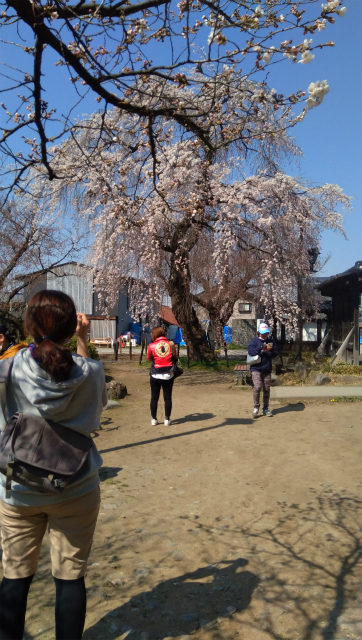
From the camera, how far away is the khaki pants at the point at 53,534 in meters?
2.11

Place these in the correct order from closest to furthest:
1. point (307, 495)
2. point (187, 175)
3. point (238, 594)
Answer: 1. point (238, 594)
2. point (307, 495)
3. point (187, 175)

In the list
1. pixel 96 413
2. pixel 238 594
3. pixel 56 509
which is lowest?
pixel 238 594

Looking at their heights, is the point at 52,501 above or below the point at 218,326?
below

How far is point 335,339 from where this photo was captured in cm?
1661

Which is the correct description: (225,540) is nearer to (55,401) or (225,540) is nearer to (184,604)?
(184,604)

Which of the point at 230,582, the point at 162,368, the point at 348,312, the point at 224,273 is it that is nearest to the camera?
the point at 230,582

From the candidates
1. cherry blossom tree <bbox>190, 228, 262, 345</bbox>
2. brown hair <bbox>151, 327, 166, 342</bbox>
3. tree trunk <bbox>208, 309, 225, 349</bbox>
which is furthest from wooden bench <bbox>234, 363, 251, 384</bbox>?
tree trunk <bbox>208, 309, 225, 349</bbox>

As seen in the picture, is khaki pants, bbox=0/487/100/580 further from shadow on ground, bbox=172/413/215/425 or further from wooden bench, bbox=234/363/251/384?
wooden bench, bbox=234/363/251/384

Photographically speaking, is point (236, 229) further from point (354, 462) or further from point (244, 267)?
point (354, 462)

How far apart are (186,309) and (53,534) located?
15717mm

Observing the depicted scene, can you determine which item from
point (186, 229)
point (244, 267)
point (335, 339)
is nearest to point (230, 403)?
point (186, 229)

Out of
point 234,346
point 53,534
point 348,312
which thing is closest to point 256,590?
point 53,534

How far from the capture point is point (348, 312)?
15086 mm

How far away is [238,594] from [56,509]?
5.15ft
